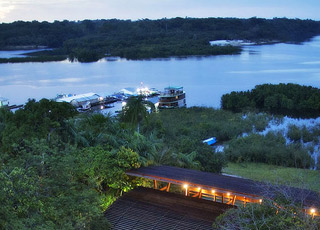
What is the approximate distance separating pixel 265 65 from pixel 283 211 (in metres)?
58.3

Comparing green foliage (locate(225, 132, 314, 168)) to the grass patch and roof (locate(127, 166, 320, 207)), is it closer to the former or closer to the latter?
the grass patch

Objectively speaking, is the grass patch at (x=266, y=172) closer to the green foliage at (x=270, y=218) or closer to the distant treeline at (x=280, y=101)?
A: the green foliage at (x=270, y=218)

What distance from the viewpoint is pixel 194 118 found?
28078 mm

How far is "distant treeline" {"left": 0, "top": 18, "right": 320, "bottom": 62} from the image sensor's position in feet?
245

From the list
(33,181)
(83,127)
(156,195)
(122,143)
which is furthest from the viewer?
(83,127)

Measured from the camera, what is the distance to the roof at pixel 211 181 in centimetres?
761

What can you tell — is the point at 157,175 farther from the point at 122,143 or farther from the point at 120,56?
the point at 120,56


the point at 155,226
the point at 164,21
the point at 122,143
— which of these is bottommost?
the point at 155,226

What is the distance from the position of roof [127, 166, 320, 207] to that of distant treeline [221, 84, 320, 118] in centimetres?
2419

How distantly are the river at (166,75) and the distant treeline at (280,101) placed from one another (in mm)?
2412

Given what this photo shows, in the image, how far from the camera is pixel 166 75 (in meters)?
53.1

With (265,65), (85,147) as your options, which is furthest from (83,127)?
(265,65)

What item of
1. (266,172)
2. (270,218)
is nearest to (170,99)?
(266,172)

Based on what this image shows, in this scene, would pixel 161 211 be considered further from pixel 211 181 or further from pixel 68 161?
pixel 68 161
